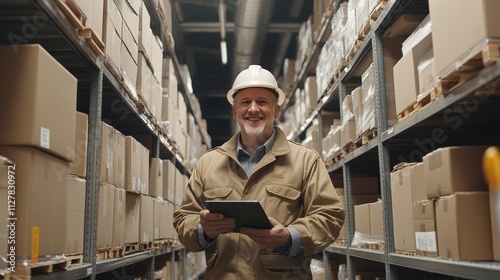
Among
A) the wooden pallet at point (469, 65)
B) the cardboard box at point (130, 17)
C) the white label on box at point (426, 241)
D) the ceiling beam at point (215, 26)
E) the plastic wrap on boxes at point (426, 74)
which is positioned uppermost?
the ceiling beam at point (215, 26)

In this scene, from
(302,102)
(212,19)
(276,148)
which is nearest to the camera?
(276,148)

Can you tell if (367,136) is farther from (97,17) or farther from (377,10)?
(97,17)

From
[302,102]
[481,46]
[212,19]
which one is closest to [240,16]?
[302,102]

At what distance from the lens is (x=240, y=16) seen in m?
7.51

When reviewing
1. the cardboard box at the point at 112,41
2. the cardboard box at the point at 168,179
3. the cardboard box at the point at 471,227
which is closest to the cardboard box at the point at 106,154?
the cardboard box at the point at 112,41

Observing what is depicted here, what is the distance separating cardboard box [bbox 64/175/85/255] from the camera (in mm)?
2686

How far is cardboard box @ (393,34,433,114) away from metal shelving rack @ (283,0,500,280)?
140 millimetres

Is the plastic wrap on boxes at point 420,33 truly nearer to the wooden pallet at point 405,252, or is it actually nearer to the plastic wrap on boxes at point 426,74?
the plastic wrap on boxes at point 426,74

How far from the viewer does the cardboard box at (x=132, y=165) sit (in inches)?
157

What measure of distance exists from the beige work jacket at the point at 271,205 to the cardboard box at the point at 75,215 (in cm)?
63

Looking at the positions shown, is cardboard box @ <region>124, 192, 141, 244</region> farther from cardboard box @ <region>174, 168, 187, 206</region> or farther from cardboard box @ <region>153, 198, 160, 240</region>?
cardboard box @ <region>174, 168, 187, 206</region>

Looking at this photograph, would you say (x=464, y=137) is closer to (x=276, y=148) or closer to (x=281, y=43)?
(x=276, y=148)

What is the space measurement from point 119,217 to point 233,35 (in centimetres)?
611

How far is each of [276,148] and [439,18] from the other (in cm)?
129
